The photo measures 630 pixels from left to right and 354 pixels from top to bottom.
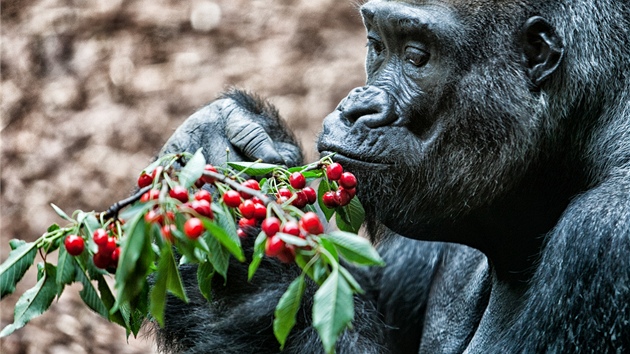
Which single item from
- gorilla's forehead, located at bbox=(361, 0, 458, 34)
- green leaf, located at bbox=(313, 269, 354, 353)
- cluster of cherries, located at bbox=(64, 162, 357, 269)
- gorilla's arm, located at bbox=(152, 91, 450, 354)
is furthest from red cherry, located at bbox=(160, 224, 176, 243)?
gorilla's forehead, located at bbox=(361, 0, 458, 34)

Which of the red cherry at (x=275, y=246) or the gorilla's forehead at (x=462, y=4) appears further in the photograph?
the gorilla's forehead at (x=462, y=4)

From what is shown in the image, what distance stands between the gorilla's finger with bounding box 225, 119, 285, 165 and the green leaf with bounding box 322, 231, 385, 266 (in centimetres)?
126

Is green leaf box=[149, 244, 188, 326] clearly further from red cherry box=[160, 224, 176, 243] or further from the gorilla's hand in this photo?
the gorilla's hand

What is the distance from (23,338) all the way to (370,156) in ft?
10.4

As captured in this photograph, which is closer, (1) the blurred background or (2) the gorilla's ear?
(2) the gorilla's ear

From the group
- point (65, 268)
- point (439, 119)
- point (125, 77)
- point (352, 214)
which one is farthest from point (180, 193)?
point (125, 77)

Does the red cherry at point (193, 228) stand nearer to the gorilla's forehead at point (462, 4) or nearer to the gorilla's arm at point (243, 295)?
the gorilla's arm at point (243, 295)

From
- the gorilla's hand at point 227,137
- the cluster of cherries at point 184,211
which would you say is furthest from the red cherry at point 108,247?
the gorilla's hand at point 227,137

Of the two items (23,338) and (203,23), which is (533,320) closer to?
(23,338)

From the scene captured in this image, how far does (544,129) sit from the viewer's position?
2963mm

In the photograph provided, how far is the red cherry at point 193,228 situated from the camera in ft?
6.73

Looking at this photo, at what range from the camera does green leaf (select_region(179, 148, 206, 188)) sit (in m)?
2.18

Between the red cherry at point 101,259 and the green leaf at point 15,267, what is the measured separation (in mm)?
214

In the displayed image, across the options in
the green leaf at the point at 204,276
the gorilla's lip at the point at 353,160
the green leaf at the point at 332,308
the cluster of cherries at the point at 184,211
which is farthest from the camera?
the gorilla's lip at the point at 353,160
